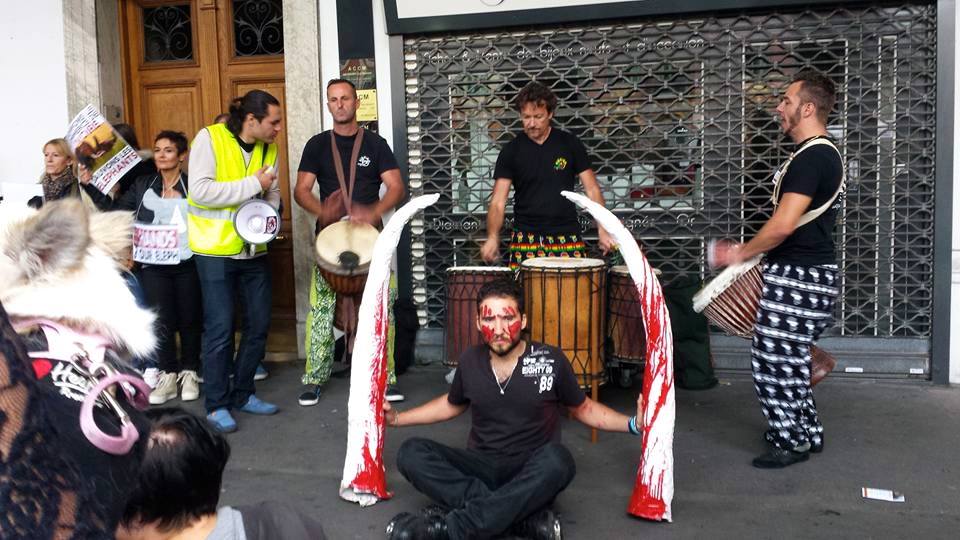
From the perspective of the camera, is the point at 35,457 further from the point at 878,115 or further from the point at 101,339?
the point at 878,115

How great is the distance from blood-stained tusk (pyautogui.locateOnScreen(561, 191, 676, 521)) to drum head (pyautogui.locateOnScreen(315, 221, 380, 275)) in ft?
5.89

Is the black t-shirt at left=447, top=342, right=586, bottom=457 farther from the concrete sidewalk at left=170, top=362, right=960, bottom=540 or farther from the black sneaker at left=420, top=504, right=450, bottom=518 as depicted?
the concrete sidewalk at left=170, top=362, right=960, bottom=540

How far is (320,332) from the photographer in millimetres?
5574

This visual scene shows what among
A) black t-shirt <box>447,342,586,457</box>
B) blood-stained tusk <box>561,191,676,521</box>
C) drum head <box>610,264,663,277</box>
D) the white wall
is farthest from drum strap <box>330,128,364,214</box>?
the white wall

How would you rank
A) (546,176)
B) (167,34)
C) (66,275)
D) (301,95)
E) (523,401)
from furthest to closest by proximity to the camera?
(167,34) < (301,95) < (546,176) < (523,401) < (66,275)

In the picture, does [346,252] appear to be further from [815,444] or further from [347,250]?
[815,444]

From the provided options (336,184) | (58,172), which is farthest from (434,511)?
(58,172)

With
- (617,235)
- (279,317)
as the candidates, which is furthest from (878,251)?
(279,317)

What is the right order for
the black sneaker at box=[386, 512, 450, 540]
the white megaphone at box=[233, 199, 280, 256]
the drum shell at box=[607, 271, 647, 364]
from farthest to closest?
the drum shell at box=[607, 271, 647, 364], the white megaphone at box=[233, 199, 280, 256], the black sneaker at box=[386, 512, 450, 540]

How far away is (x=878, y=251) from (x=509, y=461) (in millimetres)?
3529

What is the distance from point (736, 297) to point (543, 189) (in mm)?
1468

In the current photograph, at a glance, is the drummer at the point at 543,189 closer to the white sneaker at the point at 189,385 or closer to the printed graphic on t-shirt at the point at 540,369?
the printed graphic on t-shirt at the point at 540,369

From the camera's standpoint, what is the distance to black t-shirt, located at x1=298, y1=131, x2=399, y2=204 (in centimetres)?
559

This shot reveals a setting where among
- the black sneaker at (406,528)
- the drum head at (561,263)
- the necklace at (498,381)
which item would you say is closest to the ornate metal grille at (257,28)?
the drum head at (561,263)
